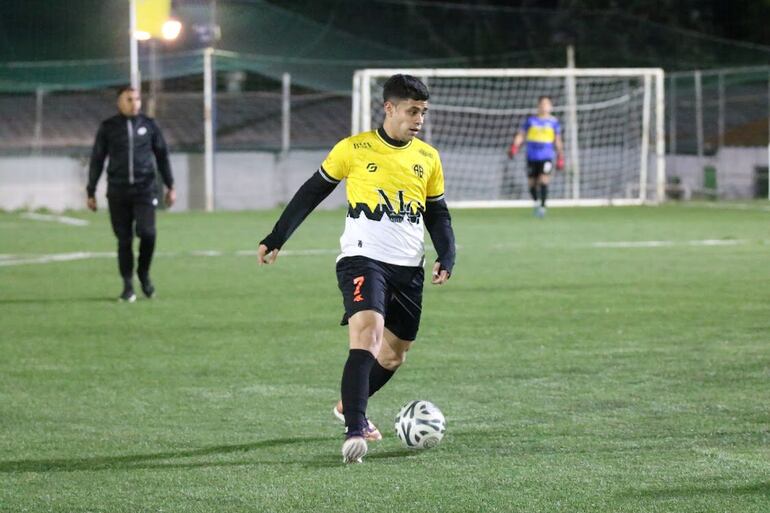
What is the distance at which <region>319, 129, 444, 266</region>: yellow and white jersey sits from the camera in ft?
22.4

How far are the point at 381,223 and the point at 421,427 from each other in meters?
0.97

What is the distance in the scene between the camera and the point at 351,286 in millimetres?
6715

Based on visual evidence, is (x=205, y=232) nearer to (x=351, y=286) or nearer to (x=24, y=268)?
(x=24, y=268)

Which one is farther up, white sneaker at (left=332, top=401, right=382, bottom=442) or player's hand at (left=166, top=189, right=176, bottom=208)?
player's hand at (left=166, top=189, right=176, bottom=208)

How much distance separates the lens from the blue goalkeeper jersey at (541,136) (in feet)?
84.2

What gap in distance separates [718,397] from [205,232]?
49.8 feet

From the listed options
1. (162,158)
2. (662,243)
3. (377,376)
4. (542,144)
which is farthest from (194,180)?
(377,376)

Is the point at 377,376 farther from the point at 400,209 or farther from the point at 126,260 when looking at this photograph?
the point at 126,260

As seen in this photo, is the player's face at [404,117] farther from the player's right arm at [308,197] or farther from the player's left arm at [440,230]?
the player's left arm at [440,230]

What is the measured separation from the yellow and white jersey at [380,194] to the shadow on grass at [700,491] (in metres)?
1.72

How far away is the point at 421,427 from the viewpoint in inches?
260

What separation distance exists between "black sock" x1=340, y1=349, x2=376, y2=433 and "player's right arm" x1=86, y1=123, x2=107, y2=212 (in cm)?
693

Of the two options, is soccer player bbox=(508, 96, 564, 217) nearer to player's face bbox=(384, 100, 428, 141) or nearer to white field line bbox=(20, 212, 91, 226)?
white field line bbox=(20, 212, 91, 226)

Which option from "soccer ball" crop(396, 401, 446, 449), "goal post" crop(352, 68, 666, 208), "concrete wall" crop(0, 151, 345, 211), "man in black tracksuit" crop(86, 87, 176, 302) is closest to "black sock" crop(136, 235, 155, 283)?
"man in black tracksuit" crop(86, 87, 176, 302)
